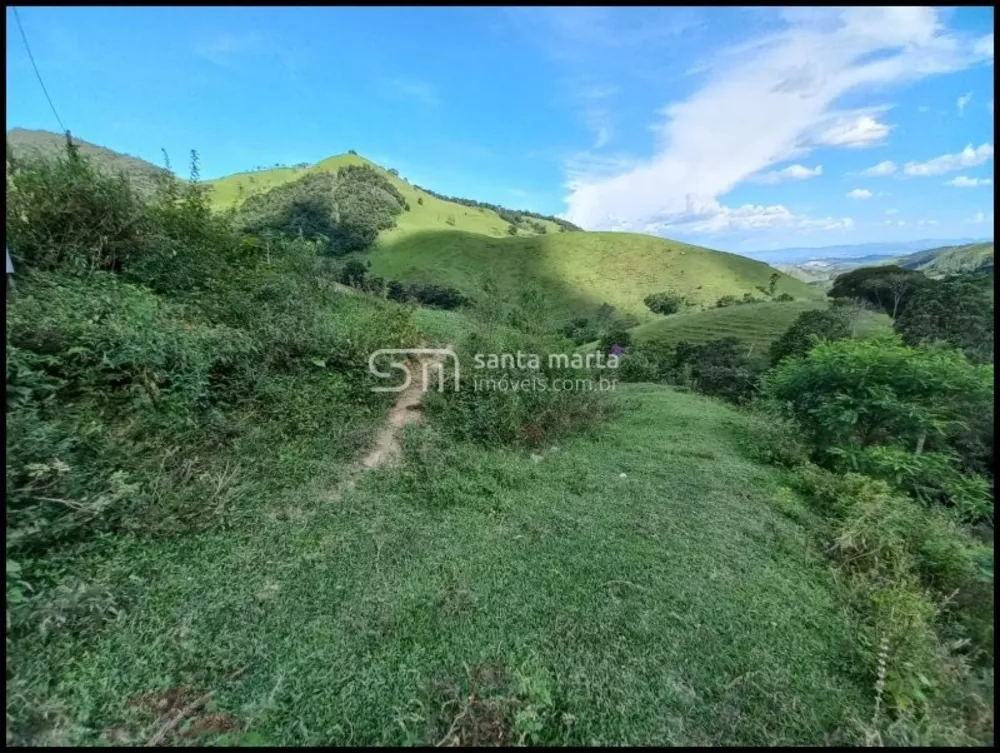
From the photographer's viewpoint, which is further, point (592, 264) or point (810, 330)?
point (592, 264)

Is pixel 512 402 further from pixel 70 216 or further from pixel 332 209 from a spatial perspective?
pixel 332 209

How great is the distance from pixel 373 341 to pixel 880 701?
5455mm

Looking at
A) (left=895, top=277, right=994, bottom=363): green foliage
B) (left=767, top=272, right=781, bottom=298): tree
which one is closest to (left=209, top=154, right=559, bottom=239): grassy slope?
(left=767, top=272, right=781, bottom=298): tree

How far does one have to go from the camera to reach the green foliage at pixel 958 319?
3.87 metres

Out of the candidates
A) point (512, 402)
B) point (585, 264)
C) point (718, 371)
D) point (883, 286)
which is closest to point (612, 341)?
point (718, 371)

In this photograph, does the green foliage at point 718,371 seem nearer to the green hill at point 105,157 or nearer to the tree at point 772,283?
the green hill at point 105,157

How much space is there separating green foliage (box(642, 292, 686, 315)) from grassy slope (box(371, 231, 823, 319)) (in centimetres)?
59

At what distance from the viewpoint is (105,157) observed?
5.84 metres

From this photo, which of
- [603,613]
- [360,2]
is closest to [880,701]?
[603,613]

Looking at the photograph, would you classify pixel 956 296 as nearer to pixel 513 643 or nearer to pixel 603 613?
pixel 603 613

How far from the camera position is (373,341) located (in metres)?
5.54

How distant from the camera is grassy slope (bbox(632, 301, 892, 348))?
2023 cm
